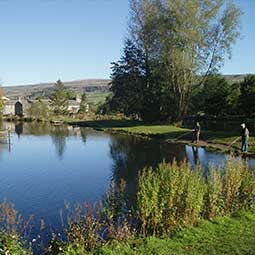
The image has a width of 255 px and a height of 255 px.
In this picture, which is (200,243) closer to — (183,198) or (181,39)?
(183,198)

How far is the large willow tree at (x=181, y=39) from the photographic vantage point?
160 ft

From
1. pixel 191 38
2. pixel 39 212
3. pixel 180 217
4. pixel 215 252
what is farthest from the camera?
pixel 191 38

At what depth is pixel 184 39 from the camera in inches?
1918

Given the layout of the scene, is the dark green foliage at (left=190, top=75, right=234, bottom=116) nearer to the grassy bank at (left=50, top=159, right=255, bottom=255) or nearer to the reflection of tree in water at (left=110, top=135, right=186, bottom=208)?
the reflection of tree in water at (left=110, top=135, right=186, bottom=208)

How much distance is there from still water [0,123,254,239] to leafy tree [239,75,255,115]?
13505 millimetres

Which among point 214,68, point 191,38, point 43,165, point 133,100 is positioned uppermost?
point 191,38

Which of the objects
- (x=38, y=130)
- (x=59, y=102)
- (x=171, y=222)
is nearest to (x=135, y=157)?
(x=171, y=222)

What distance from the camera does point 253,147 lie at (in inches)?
1130

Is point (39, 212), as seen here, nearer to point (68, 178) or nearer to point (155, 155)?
point (68, 178)

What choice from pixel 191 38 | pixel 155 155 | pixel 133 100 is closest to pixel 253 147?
pixel 155 155

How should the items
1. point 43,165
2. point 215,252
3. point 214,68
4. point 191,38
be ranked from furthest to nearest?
1. point 214,68
2. point 191,38
3. point 43,165
4. point 215,252

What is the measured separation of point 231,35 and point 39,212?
41.8 m

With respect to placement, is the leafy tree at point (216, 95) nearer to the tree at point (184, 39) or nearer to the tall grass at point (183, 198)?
the tree at point (184, 39)

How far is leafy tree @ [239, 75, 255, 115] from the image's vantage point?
43.3 meters
